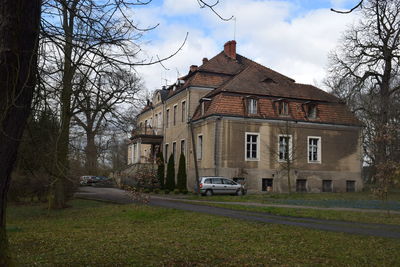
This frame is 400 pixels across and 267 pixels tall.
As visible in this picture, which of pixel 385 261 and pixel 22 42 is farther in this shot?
pixel 385 261

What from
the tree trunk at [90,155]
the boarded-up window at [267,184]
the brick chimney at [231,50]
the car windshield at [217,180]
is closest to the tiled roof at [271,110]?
the boarded-up window at [267,184]

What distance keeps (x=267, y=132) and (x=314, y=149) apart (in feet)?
15.8

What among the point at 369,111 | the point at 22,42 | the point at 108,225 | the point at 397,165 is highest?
the point at 369,111

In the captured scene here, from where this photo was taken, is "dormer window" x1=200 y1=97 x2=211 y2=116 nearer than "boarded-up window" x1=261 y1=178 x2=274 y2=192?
No

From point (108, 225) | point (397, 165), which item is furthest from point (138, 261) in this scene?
point (397, 165)

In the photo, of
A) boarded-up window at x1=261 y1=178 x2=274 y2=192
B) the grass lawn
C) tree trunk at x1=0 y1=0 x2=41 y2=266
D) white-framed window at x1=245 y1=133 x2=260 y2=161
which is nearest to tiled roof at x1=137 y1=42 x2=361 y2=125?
white-framed window at x1=245 y1=133 x2=260 y2=161

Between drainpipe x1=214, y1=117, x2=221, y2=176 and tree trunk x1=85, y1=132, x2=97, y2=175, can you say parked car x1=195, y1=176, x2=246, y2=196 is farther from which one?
tree trunk x1=85, y1=132, x2=97, y2=175

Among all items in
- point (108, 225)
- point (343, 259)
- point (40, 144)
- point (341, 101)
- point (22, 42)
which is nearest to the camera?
point (22, 42)

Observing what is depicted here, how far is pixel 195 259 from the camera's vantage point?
7.61 m

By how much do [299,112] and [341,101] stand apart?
12.1 ft

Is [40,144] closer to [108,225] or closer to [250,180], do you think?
[108,225]

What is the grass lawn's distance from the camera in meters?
7.51

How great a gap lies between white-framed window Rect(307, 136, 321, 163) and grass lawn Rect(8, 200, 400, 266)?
2415 cm

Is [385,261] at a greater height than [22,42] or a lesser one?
lesser
